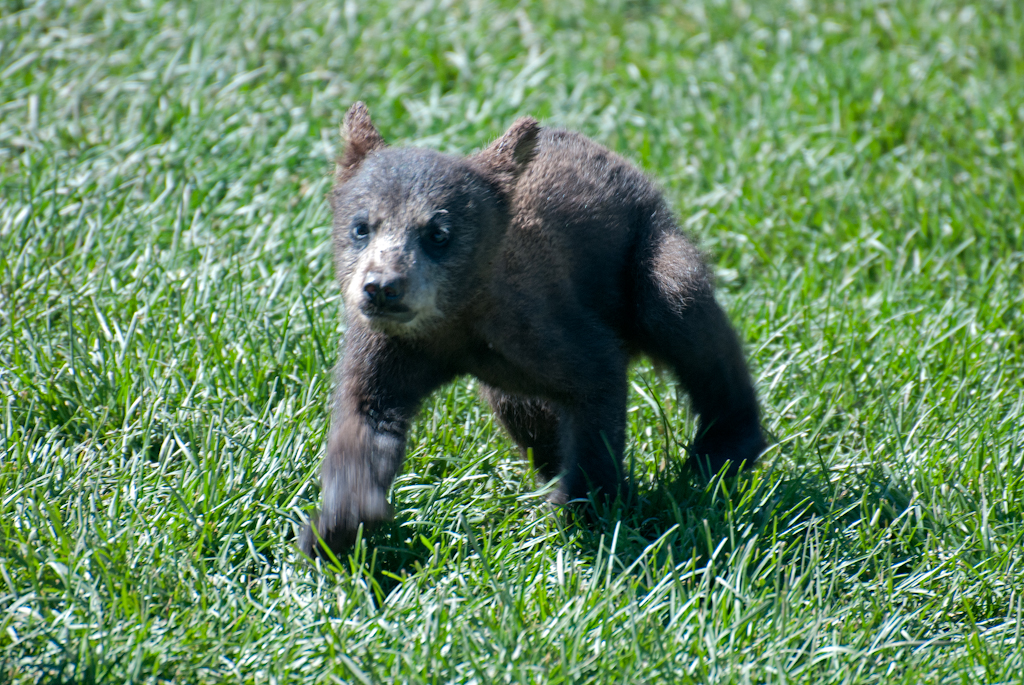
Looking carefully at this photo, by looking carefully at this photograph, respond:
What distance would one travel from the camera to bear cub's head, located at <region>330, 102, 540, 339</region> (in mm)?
3672

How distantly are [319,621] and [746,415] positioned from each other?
2.16 meters

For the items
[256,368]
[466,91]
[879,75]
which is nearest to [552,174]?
[256,368]

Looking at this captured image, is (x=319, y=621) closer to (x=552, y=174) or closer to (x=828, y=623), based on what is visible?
(x=828, y=623)

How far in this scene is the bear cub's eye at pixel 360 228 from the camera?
12.7ft

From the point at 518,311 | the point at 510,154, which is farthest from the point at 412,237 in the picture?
the point at 510,154

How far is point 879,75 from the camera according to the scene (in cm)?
761

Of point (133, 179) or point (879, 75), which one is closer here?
point (133, 179)

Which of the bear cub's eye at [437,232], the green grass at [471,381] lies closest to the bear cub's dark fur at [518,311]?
the bear cub's eye at [437,232]

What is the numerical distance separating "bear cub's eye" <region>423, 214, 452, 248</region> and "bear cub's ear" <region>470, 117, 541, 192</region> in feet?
1.35

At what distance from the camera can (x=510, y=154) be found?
4.22 m

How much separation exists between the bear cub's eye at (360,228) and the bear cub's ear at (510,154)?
1.89 feet

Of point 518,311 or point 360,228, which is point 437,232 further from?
point 518,311

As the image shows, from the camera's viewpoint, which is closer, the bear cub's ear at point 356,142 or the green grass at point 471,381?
the green grass at point 471,381

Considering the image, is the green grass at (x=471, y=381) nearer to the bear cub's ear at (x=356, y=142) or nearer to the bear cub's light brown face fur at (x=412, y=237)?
the bear cub's light brown face fur at (x=412, y=237)
